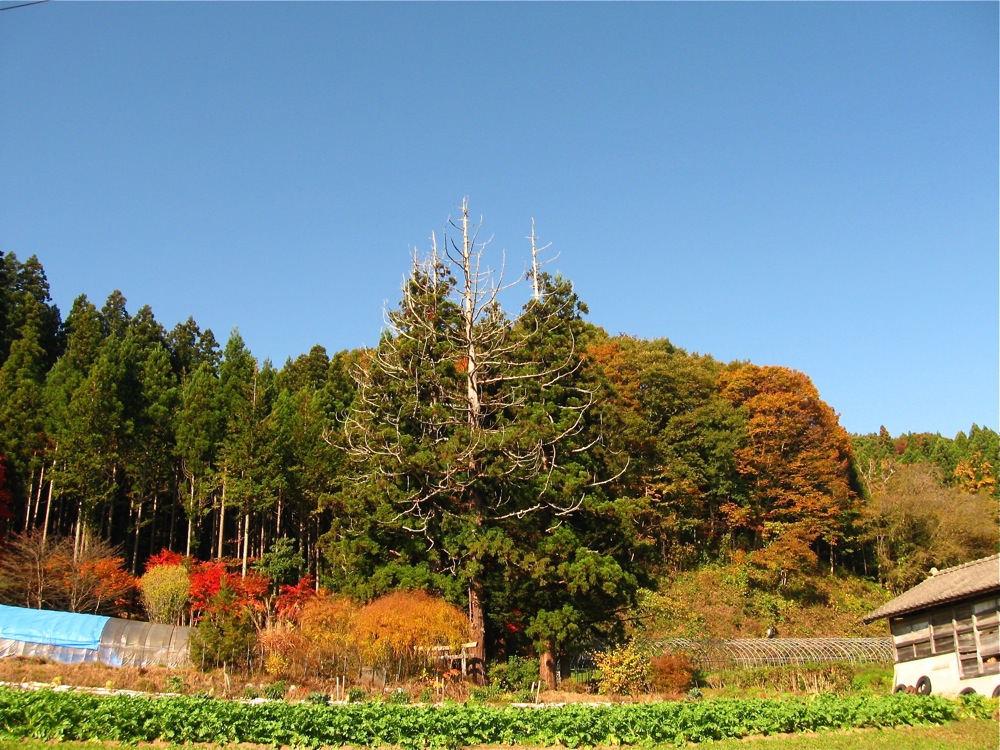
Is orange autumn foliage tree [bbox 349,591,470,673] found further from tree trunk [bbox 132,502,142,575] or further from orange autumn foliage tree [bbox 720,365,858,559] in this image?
orange autumn foliage tree [bbox 720,365,858,559]

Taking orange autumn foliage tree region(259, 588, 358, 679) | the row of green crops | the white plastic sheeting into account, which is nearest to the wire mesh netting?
orange autumn foliage tree region(259, 588, 358, 679)

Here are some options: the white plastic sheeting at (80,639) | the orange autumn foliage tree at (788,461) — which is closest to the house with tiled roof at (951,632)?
the orange autumn foliage tree at (788,461)

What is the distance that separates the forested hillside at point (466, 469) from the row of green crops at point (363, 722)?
27.2 ft

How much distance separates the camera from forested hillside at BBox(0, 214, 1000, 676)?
25.8 metres

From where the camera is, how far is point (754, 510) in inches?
1608

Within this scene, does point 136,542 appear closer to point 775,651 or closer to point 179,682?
point 179,682

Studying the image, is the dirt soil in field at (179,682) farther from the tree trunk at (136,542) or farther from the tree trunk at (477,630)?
the tree trunk at (136,542)

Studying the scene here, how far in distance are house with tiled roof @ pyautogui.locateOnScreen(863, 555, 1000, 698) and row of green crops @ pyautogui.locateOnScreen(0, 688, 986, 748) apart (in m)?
6.84

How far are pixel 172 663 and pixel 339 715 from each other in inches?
572

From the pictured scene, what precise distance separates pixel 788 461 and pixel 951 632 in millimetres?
20238

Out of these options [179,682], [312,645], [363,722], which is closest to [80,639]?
[179,682]

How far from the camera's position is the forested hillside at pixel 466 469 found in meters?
25.8

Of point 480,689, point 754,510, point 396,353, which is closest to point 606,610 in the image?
point 480,689

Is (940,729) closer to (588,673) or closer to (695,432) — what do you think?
(588,673)
